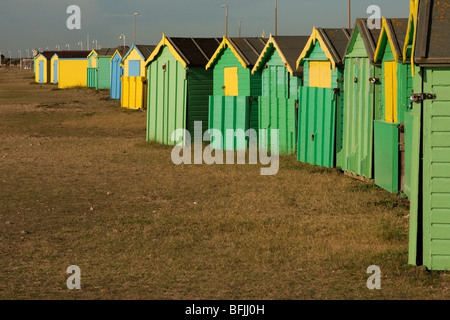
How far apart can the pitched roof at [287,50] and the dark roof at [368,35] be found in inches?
168

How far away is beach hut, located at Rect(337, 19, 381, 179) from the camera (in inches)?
653

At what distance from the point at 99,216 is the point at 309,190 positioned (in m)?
4.27

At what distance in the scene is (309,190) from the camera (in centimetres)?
1603

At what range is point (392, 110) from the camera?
51.5 ft

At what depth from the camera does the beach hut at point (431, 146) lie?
30.7 feet

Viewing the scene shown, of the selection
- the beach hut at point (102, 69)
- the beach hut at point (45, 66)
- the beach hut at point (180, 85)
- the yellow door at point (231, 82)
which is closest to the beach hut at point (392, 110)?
the yellow door at point (231, 82)

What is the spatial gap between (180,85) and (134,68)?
24.8 m

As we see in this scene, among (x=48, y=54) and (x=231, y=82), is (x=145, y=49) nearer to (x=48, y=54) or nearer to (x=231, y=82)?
(x=231, y=82)

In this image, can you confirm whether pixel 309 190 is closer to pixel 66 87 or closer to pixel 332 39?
pixel 332 39

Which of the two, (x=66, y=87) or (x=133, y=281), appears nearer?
(x=133, y=281)

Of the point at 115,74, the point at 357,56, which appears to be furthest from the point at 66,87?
the point at 357,56

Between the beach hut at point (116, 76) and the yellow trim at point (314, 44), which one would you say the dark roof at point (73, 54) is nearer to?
the beach hut at point (116, 76)

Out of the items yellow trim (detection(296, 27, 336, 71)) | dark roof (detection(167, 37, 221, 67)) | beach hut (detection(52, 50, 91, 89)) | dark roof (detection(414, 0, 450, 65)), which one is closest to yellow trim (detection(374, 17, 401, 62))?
yellow trim (detection(296, 27, 336, 71))

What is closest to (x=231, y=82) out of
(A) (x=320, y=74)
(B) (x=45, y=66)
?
(A) (x=320, y=74)
